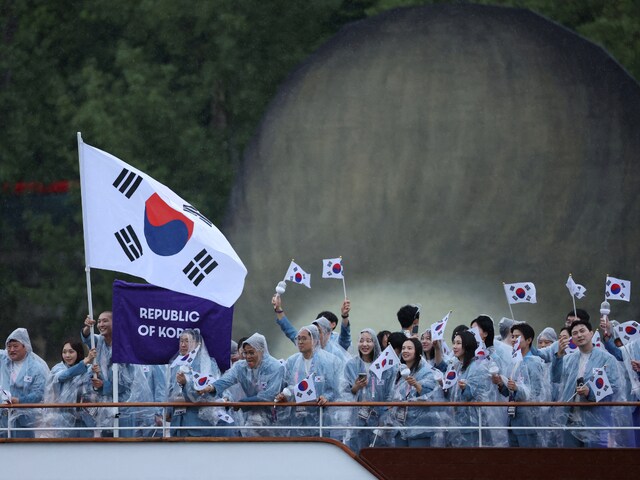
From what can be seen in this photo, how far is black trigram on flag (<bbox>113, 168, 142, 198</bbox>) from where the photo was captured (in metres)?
12.8

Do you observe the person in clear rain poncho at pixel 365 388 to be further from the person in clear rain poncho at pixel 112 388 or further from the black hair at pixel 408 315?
the person in clear rain poncho at pixel 112 388

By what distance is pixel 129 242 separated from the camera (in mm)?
12750

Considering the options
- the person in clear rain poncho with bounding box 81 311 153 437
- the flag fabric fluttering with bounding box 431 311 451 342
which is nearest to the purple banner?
the person in clear rain poncho with bounding box 81 311 153 437

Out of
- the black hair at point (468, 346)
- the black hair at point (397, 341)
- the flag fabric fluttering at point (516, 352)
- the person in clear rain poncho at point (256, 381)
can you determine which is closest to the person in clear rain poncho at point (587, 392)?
the flag fabric fluttering at point (516, 352)

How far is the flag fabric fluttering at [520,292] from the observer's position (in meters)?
14.7

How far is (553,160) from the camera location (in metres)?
23.9

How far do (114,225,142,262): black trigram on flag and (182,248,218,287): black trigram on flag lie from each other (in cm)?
49

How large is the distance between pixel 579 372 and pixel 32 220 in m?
14.6

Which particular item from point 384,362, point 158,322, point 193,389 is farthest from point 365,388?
point 158,322

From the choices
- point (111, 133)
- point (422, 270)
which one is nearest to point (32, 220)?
point (111, 133)

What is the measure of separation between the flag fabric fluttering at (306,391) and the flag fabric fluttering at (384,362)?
1.81 ft

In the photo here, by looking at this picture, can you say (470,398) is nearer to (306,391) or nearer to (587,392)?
(587,392)

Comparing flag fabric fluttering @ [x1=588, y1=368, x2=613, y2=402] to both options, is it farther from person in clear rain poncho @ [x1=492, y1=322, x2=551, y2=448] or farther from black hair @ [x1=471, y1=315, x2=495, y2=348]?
black hair @ [x1=471, y1=315, x2=495, y2=348]

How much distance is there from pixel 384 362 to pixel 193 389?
5.60 feet
